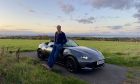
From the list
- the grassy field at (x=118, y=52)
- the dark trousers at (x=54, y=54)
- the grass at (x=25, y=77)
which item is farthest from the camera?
the grassy field at (x=118, y=52)

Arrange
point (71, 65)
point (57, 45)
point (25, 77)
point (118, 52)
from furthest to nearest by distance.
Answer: point (118, 52) < point (57, 45) < point (71, 65) < point (25, 77)

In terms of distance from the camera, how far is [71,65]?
10578mm

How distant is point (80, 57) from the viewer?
10.3m

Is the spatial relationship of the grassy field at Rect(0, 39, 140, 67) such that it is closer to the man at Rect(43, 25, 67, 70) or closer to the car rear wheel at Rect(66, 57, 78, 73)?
the car rear wheel at Rect(66, 57, 78, 73)

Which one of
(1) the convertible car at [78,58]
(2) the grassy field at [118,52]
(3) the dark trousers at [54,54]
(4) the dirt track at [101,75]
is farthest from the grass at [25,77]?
(2) the grassy field at [118,52]

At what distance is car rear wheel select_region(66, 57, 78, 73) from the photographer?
10.4 meters

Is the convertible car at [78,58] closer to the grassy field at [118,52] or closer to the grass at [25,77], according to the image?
the grass at [25,77]

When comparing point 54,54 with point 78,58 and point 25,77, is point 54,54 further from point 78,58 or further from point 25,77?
point 25,77

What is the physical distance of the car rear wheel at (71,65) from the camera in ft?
34.1

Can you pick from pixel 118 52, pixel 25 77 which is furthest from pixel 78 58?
pixel 118 52

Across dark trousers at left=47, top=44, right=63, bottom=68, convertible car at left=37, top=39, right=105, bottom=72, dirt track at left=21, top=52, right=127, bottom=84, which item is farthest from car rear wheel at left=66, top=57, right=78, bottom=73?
dark trousers at left=47, top=44, right=63, bottom=68

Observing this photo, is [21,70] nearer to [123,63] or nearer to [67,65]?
[67,65]

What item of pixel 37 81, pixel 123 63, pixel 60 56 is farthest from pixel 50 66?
pixel 123 63

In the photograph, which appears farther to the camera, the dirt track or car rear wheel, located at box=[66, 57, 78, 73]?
car rear wheel, located at box=[66, 57, 78, 73]
